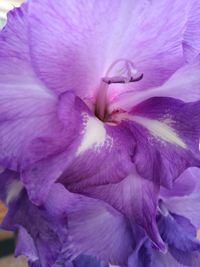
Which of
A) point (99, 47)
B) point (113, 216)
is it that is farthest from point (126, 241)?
point (99, 47)

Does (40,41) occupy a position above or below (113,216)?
above

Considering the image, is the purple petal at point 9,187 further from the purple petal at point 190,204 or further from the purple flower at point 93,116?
the purple petal at point 190,204

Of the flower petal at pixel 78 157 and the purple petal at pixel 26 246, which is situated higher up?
the flower petal at pixel 78 157

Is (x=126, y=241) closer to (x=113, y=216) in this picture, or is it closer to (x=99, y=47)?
(x=113, y=216)

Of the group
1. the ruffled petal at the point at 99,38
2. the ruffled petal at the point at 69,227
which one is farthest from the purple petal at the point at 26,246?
the ruffled petal at the point at 99,38

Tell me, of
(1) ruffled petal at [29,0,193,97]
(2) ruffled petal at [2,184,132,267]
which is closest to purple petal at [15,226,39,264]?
(2) ruffled petal at [2,184,132,267]

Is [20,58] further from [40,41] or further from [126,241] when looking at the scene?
[126,241]

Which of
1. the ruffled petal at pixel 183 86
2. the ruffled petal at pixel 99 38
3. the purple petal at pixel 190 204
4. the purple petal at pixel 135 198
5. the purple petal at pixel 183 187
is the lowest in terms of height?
the purple petal at pixel 190 204

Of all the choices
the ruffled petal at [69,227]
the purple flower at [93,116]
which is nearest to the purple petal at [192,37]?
the purple flower at [93,116]
